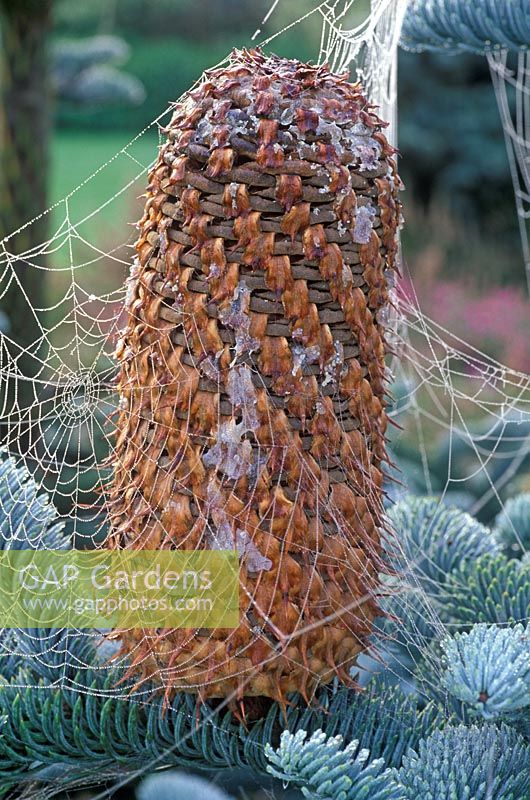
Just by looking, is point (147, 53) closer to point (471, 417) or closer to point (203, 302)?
point (471, 417)

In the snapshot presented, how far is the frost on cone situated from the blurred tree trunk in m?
1.31

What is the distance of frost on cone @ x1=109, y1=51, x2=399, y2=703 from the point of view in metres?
0.70

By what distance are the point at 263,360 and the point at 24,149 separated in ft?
5.40

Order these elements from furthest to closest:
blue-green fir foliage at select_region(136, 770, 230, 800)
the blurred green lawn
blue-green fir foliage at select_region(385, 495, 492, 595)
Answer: the blurred green lawn < blue-green fir foliage at select_region(385, 495, 492, 595) < blue-green fir foliage at select_region(136, 770, 230, 800)

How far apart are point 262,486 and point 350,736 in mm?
206

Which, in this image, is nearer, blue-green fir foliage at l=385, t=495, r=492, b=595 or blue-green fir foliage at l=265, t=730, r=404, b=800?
blue-green fir foliage at l=265, t=730, r=404, b=800

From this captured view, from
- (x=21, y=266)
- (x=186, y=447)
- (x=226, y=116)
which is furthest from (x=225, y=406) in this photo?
(x=21, y=266)

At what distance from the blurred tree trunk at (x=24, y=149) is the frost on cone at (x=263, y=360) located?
51.6 inches

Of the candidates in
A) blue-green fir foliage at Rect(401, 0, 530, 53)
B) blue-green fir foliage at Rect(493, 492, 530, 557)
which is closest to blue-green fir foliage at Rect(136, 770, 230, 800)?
blue-green fir foliage at Rect(493, 492, 530, 557)

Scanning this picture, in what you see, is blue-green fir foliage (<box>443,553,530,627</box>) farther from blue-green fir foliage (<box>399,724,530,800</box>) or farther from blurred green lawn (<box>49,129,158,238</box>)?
blurred green lawn (<box>49,129,158,238</box>)

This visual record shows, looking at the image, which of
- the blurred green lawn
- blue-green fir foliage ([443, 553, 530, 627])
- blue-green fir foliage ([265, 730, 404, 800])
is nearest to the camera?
blue-green fir foliage ([265, 730, 404, 800])

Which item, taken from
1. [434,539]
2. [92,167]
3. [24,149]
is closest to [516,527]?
[434,539]

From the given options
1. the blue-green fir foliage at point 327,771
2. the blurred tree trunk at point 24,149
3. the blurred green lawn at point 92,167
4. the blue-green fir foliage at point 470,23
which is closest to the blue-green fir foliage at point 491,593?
the blue-green fir foliage at point 327,771

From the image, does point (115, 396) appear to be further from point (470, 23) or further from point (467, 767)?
point (467, 767)
